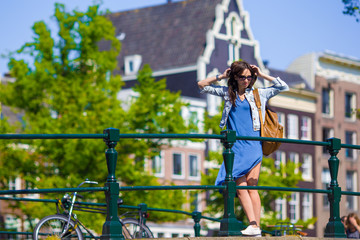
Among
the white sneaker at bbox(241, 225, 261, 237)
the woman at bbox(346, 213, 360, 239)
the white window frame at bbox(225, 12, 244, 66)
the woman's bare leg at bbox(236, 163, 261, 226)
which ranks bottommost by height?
the woman at bbox(346, 213, 360, 239)

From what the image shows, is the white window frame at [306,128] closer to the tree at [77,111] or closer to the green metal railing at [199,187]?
the tree at [77,111]

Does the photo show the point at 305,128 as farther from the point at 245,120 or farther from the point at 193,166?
Answer: the point at 245,120

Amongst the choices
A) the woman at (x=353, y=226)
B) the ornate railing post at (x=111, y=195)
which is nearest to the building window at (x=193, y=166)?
the woman at (x=353, y=226)

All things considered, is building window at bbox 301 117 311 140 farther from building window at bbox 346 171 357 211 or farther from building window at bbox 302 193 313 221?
building window at bbox 346 171 357 211

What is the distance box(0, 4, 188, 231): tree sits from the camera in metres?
26.1

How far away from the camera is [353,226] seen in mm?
12555

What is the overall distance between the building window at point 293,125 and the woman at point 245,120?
43.8 m

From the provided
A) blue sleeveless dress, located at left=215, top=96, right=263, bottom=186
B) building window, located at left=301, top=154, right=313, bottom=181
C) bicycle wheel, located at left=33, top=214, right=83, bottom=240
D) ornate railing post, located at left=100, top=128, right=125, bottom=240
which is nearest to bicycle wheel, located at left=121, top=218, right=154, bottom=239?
bicycle wheel, located at left=33, top=214, right=83, bottom=240

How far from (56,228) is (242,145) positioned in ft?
7.17

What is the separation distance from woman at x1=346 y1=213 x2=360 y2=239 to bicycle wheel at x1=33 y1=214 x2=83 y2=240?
4875mm

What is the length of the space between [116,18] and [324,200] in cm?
1738

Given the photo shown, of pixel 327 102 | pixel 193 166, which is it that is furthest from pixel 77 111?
pixel 327 102

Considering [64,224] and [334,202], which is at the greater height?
[334,202]

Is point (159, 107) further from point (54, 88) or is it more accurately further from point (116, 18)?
point (116, 18)
